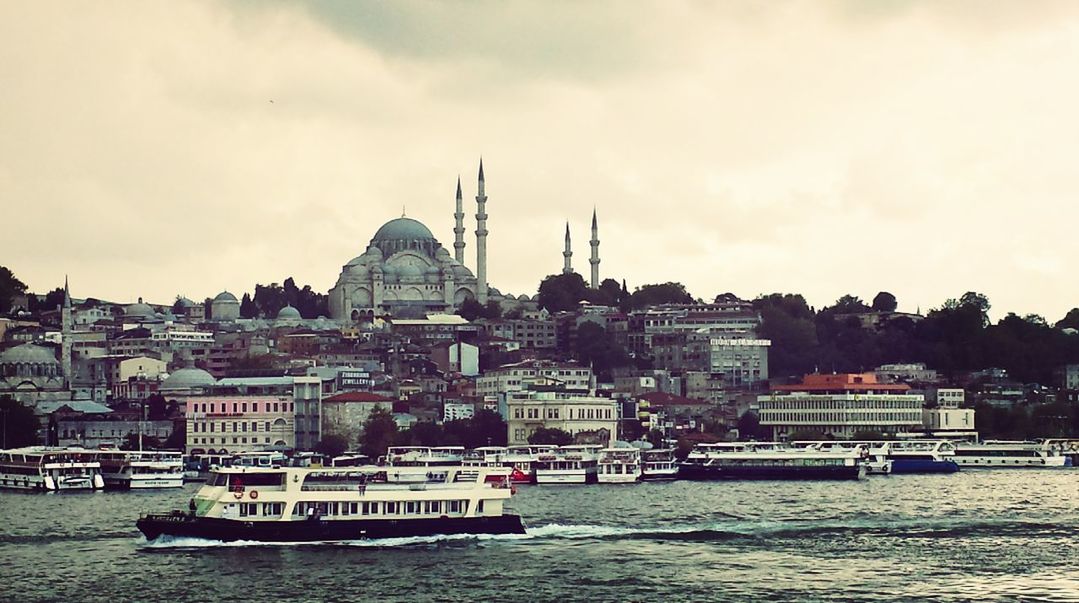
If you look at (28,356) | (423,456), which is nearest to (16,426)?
(423,456)

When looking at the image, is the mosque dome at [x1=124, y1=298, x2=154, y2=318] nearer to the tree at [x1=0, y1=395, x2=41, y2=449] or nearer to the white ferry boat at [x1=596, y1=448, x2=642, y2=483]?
the tree at [x1=0, y1=395, x2=41, y2=449]

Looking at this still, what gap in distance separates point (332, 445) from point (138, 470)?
18227mm

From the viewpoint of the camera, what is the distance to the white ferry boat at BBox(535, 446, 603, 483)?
7806 cm

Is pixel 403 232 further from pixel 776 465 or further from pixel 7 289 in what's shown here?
pixel 776 465

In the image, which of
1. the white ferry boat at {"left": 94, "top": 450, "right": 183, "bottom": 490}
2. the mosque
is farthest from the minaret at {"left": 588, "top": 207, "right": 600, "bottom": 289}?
the white ferry boat at {"left": 94, "top": 450, "right": 183, "bottom": 490}

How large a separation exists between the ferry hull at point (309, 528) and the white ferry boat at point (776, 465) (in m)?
34.1

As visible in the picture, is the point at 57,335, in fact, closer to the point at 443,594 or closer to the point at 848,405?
the point at 848,405

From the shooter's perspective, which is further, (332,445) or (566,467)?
(332,445)

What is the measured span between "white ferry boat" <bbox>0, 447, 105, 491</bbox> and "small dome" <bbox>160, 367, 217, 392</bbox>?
31684 millimetres

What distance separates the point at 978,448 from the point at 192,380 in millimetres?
39344

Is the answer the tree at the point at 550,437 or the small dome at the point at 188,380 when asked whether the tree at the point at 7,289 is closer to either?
the small dome at the point at 188,380

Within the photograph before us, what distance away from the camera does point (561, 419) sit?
305 ft

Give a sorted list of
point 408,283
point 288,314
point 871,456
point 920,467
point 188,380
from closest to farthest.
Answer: point 871,456, point 920,467, point 188,380, point 288,314, point 408,283

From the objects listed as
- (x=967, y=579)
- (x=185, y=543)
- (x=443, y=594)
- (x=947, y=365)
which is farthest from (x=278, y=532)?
(x=947, y=365)
